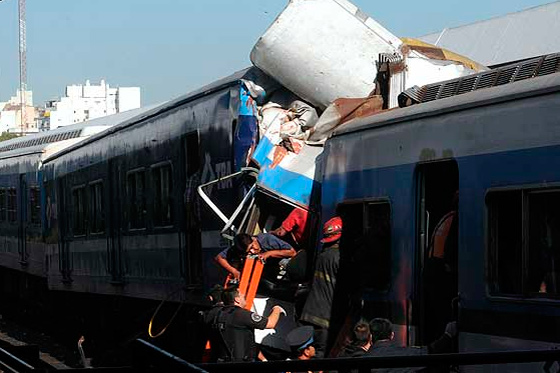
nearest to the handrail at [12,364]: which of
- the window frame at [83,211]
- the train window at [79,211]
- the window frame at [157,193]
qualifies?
the window frame at [157,193]

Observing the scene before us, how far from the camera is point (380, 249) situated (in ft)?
25.4

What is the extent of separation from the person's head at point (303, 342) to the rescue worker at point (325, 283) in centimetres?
6

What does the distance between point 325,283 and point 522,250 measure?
2430mm

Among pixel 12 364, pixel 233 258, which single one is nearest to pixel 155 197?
pixel 233 258

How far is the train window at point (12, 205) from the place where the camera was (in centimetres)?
2556

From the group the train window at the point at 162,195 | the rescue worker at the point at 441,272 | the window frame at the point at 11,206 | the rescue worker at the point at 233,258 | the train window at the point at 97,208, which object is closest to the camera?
the rescue worker at the point at 441,272

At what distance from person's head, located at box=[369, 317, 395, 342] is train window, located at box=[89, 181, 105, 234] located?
9.92 metres

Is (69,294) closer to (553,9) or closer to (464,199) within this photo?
(553,9)

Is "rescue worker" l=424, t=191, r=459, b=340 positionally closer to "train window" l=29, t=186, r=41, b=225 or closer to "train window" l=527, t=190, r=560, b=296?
"train window" l=527, t=190, r=560, b=296

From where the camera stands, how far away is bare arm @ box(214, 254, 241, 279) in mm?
9828

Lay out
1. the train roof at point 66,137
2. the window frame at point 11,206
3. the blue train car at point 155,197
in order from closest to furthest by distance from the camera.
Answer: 1. the blue train car at point 155,197
2. the train roof at point 66,137
3. the window frame at point 11,206

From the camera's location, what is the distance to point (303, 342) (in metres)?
8.23

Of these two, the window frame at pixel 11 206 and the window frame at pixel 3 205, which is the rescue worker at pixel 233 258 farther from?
the window frame at pixel 3 205

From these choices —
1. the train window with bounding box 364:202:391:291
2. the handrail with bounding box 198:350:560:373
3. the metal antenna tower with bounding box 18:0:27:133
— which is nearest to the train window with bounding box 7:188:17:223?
the train window with bounding box 364:202:391:291
